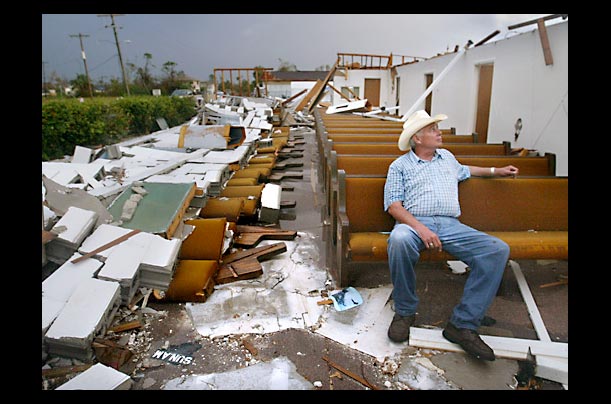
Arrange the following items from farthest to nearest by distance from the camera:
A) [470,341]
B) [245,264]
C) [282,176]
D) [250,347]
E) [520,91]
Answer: [282,176]
[520,91]
[245,264]
[250,347]
[470,341]

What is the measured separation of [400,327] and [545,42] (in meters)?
3.97

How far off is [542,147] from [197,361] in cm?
450

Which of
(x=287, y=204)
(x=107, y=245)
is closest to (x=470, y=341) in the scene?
(x=107, y=245)

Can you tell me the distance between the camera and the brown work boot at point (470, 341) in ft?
8.16

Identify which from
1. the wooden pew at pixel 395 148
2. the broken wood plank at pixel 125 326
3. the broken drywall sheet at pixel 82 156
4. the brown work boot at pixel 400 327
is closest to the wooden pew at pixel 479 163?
the wooden pew at pixel 395 148

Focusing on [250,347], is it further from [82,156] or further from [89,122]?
[89,122]

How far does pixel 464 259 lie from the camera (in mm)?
2787

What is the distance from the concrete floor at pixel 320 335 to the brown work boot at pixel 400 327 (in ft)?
0.18

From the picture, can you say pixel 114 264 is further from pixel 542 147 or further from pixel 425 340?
pixel 542 147

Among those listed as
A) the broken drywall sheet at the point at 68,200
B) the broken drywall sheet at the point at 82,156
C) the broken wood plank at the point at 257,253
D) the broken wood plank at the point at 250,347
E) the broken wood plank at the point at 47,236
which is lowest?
the broken wood plank at the point at 250,347

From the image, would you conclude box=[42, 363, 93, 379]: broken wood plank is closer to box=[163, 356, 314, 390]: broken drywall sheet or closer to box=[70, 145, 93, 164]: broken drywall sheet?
box=[163, 356, 314, 390]: broken drywall sheet

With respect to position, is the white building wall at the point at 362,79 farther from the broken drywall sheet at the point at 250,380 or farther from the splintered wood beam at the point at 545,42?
the broken drywall sheet at the point at 250,380

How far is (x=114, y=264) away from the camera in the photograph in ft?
10.00
